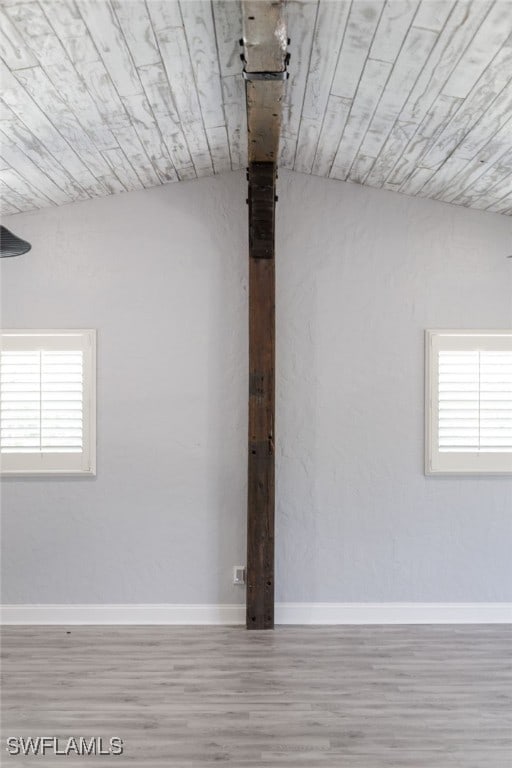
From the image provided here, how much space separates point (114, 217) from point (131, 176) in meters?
0.32

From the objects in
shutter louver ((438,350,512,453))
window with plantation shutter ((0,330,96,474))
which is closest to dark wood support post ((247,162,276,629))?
window with plantation shutter ((0,330,96,474))

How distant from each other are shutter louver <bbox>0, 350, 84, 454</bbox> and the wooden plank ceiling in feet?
3.22

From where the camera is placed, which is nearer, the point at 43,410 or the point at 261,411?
the point at 261,411

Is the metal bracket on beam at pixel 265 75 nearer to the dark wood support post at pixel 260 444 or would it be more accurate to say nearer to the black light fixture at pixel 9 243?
the dark wood support post at pixel 260 444

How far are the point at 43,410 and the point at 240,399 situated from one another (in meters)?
1.24

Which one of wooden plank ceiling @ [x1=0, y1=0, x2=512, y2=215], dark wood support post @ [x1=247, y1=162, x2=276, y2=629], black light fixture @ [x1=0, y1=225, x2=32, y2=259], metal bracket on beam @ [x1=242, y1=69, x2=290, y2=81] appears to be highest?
wooden plank ceiling @ [x1=0, y1=0, x2=512, y2=215]

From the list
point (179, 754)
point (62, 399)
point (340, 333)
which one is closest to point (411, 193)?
point (340, 333)

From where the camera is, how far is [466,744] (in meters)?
2.37

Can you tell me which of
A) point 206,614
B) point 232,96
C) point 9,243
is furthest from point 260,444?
point 232,96

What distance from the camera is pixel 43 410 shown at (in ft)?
12.0

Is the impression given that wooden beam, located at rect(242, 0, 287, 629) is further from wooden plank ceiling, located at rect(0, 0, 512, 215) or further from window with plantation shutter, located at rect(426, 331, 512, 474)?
window with plantation shutter, located at rect(426, 331, 512, 474)

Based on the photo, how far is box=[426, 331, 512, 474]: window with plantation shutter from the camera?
145 inches

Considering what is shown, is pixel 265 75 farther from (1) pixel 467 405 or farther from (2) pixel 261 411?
(1) pixel 467 405

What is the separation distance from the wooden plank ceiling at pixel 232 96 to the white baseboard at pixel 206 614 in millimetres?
2537
